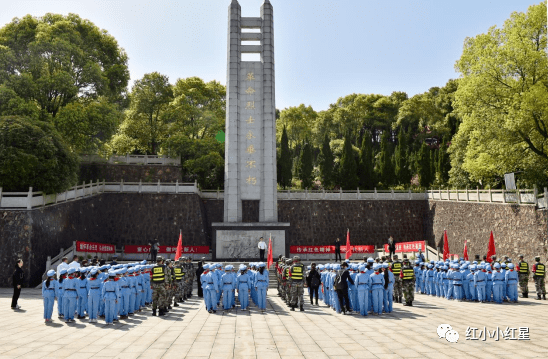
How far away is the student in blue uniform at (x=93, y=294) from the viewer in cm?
1125

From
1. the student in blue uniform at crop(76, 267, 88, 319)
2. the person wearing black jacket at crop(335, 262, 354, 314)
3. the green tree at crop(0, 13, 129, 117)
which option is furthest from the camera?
the green tree at crop(0, 13, 129, 117)

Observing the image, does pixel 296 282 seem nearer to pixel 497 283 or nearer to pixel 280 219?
pixel 497 283

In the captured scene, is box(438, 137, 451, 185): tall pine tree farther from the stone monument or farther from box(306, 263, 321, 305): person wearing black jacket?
box(306, 263, 321, 305): person wearing black jacket

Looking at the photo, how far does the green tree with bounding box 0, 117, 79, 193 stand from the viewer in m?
19.9

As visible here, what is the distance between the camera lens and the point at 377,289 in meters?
12.2

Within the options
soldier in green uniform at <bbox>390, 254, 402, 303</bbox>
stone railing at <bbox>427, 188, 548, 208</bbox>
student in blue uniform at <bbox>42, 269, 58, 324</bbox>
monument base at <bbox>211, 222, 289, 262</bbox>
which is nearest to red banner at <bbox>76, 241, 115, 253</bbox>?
monument base at <bbox>211, 222, 289, 262</bbox>

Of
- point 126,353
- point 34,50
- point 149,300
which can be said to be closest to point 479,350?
point 126,353

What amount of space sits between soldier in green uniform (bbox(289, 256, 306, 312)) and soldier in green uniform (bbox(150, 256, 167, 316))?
12.6ft

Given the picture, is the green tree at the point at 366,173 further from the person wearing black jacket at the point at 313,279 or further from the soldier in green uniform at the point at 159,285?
the soldier in green uniform at the point at 159,285

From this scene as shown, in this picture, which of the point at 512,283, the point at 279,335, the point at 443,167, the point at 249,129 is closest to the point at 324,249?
the point at 249,129

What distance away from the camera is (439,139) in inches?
1977

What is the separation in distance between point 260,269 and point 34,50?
72.8 ft

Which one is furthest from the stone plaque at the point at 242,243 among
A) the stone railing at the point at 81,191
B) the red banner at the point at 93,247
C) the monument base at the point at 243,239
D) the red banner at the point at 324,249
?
the red banner at the point at 93,247

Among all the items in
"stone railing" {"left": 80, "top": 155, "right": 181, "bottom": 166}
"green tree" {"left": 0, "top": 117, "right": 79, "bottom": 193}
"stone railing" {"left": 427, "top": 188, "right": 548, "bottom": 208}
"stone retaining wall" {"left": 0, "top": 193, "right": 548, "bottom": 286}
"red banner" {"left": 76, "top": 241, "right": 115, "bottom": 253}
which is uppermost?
"stone railing" {"left": 80, "top": 155, "right": 181, "bottom": 166}
